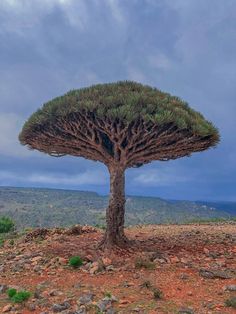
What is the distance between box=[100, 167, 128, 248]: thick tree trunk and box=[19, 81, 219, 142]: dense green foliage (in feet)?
7.52

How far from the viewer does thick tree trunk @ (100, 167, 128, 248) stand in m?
15.6

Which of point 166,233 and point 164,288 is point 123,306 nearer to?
point 164,288

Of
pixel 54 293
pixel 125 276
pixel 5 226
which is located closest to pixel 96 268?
pixel 125 276

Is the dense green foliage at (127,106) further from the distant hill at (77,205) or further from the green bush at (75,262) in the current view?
the distant hill at (77,205)

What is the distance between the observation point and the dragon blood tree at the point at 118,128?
1477 centimetres

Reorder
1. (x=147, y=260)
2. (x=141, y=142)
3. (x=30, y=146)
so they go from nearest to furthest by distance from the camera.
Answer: (x=147, y=260) < (x=141, y=142) < (x=30, y=146)

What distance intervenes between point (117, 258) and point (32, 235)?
7.33m

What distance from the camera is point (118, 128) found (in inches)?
593

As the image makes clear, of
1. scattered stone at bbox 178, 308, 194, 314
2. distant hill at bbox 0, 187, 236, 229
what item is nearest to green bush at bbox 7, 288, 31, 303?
scattered stone at bbox 178, 308, 194, 314

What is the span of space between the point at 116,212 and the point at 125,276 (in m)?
3.55

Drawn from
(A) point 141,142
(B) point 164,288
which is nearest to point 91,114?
(A) point 141,142

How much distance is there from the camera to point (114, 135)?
1523 cm

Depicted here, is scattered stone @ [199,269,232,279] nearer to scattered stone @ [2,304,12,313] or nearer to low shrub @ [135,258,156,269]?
low shrub @ [135,258,156,269]

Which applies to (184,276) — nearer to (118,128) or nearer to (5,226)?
(118,128)
